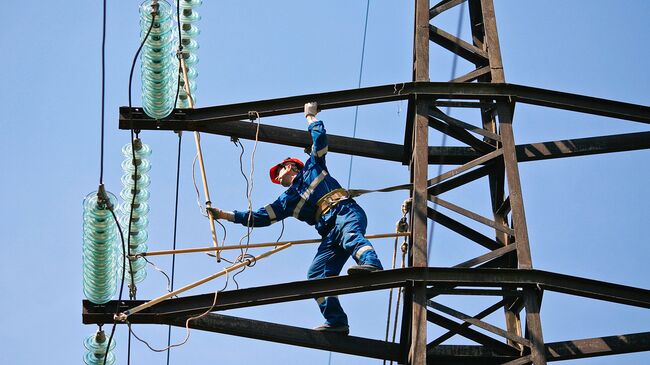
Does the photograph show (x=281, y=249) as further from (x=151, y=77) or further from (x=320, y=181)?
(x=151, y=77)

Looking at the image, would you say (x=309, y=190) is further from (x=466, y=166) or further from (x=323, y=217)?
(x=466, y=166)

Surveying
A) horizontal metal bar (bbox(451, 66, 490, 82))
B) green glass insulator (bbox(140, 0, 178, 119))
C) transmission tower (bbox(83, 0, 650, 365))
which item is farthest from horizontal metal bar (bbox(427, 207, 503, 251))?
green glass insulator (bbox(140, 0, 178, 119))

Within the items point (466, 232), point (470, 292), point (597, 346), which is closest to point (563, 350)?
point (597, 346)

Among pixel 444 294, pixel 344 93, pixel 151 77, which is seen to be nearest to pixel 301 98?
pixel 344 93

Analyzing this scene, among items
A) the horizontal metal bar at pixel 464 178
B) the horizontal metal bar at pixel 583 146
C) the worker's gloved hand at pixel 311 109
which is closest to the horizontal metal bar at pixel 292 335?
the horizontal metal bar at pixel 464 178

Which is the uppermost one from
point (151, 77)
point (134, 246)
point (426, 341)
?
point (151, 77)

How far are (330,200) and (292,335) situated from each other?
175 cm

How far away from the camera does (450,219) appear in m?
17.6

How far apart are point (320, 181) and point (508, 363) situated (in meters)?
3.05

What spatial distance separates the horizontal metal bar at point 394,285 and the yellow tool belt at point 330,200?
158 cm

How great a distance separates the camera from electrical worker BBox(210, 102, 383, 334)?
679 inches

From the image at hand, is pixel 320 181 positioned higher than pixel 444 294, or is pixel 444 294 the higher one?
pixel 320 181

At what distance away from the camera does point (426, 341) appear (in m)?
15.9

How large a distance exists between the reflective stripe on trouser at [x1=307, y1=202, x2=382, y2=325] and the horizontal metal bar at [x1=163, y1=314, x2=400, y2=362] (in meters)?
0.30
